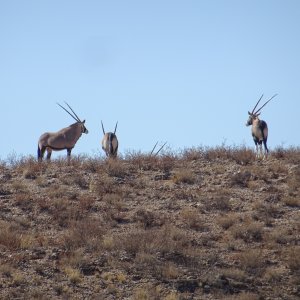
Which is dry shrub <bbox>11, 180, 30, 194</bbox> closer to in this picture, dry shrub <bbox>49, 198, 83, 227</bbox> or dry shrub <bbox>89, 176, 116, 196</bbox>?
dry shrub <bbox>49, 198, 83, 227</bbox>

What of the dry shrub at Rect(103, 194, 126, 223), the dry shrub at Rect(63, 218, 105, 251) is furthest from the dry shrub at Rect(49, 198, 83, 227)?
the dry shrub at Rect(103, 194, 126, 223)

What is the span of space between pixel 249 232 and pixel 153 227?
2466mm

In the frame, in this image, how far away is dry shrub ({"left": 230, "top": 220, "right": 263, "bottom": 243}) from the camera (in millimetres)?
19172

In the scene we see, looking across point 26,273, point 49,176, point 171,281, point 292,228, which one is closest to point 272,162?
point 292,228

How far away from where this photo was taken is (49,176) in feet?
78.7

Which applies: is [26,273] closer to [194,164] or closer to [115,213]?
[115,213]

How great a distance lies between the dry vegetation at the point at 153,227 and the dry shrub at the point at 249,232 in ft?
0.09

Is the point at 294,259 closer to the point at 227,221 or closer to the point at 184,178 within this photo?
the point at 227,221

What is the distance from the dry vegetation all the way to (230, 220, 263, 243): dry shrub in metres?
0.03

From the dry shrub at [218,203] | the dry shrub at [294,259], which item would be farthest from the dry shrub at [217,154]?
the dry shrub at [294,259]

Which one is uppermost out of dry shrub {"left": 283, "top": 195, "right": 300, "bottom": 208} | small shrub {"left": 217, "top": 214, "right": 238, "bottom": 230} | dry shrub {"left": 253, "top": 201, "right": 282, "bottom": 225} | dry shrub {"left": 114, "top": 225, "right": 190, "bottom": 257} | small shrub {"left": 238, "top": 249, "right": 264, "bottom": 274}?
dry shrub {"left": 283, "top": 195, "right": 300, "bottom": 208}

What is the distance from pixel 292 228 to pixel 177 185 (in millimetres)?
4590

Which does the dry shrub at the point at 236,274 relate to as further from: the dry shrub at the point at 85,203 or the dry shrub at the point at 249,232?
the dry shrub at the point at 85,203

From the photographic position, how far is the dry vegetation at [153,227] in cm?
1683
